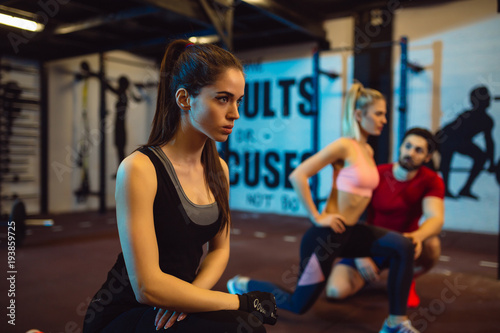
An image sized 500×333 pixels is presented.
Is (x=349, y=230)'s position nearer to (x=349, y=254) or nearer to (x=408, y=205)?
(x=349, y=254)

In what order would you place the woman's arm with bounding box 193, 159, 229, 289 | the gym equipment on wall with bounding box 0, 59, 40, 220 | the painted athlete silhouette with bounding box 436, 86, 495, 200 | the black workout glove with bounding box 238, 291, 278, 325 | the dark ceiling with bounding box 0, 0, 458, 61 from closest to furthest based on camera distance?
the black workout glove with bounding box 238, 291, 278, 325, the woman's arm with bounding box 193, 159, 229, 289, the dark ceiling with bounding box 0, 0, 458, 61, the painted athlete silhouette with bounding box 436, 86, 495, 200, the gym equipment on wall with bounding box 0, 59, 40, 220

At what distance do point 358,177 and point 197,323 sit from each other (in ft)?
4.23

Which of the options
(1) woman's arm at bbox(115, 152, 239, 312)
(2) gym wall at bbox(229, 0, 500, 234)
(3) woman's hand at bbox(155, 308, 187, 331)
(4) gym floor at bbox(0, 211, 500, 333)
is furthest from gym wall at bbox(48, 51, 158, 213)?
(3) woman's hand at bbox(155, 308, 187, 331)

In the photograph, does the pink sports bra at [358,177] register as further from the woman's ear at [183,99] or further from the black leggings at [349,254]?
the woman's ear at [183,99]

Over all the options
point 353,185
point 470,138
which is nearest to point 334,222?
point 353,185

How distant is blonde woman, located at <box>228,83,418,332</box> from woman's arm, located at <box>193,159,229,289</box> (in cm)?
81

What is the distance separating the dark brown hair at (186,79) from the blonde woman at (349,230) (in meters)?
0.88

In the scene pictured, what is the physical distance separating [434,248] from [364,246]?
31.6 inches

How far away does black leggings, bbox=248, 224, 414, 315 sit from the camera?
6.15 feet

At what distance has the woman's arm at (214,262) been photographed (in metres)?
1.14

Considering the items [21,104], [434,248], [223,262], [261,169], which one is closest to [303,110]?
[261,169]

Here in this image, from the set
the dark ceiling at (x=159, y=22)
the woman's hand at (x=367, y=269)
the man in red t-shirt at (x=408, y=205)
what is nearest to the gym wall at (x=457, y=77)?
the dark ceiling at (x=159, y=22)

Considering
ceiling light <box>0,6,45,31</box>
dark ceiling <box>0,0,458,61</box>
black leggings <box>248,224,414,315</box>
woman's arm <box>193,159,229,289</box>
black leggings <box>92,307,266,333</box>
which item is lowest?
black leggings <box>248,224,414,315</box>

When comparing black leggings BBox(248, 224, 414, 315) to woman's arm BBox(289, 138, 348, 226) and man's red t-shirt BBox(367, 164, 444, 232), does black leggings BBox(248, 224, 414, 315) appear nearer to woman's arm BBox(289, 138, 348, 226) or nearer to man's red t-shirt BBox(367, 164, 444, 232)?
woman's arm BBox(289, 138, 348, 226)
